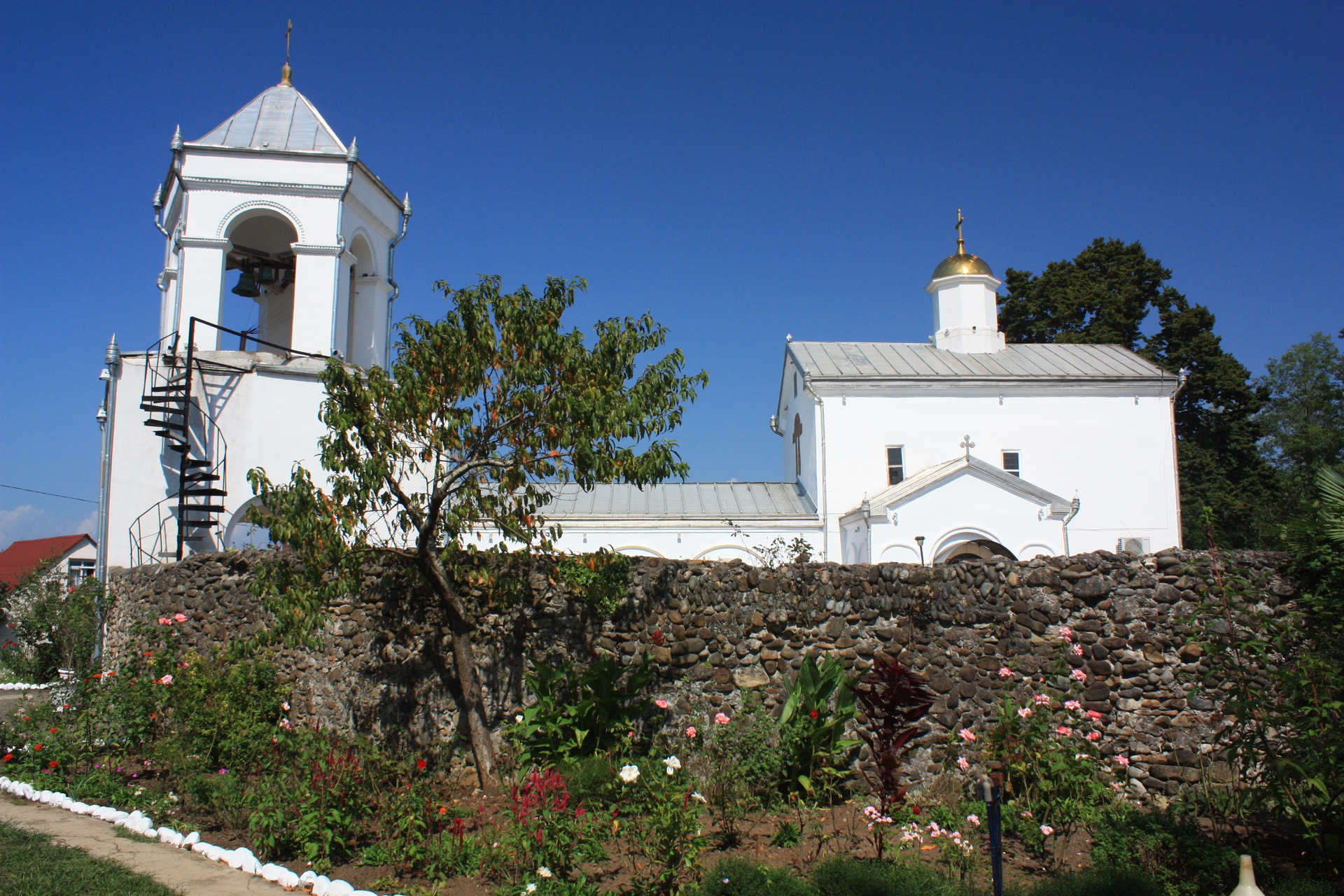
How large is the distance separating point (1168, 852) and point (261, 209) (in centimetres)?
1529

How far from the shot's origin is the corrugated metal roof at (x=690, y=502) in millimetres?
22281

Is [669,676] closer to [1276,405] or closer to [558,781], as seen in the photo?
[558,781]

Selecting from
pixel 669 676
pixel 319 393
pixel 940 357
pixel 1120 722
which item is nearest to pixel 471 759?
pixel 669 676

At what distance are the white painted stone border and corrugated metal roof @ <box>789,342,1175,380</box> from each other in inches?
747

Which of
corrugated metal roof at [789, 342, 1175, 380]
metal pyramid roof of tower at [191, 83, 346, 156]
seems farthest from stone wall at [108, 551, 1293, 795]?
corrugated metal roof at [789, 342, 1175, 380]

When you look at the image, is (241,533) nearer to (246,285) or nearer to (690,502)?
(246,285)

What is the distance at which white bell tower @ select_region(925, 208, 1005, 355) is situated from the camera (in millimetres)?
26484

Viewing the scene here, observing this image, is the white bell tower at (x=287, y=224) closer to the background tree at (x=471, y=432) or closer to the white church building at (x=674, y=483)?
the white church building at (x=674, y=483)

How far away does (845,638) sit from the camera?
8.57m

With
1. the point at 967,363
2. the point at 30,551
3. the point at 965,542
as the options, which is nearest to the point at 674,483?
the point at 965,542

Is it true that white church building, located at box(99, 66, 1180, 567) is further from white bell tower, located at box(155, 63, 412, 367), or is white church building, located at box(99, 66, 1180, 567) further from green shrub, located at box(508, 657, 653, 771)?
green shrub, located at box(508, 657, 653, 771)

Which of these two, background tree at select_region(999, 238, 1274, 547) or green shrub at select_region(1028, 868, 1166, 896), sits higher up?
background tree at select_region(999, 238, 1274, 547)

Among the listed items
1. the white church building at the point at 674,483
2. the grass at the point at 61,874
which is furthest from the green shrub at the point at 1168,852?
the white church building at the point at 674,483

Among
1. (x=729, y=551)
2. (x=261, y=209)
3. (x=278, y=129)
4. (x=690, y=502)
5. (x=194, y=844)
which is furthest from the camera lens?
(x=690, y=502)
